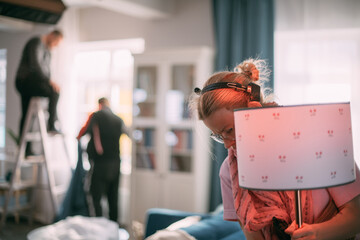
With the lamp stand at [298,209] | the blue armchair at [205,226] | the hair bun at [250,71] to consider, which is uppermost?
the hair bun at [250,71]

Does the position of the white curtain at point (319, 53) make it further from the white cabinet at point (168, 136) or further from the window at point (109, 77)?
the window at point (109, 77)

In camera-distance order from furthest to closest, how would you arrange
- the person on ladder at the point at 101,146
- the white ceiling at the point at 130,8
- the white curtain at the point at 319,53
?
1. the person on ladder at the point at 101,146
2. the white ceiling at the point at 130,8
3. the white curtain at the point at 319,53

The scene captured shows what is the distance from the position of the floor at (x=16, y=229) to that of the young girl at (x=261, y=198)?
3676 mm

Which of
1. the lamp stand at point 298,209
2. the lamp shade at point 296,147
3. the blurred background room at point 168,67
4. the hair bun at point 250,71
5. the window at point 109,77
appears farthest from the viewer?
the window at point 109,77

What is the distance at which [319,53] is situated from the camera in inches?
150

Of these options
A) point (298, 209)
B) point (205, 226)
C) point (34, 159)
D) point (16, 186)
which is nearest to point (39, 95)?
point (34, 159)

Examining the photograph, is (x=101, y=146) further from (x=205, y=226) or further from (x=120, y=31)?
(x=205, y=226)

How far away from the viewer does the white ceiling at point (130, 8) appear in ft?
13.5

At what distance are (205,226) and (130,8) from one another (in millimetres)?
2819

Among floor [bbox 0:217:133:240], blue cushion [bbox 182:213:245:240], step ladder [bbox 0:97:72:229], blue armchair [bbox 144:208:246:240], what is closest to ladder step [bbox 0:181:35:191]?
step ladder [bbox 0:97:72:229]

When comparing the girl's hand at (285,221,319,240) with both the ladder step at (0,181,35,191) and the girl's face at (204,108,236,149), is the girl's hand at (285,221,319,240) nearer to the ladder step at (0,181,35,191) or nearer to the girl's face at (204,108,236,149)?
the girl's face at (204,108,236,149)

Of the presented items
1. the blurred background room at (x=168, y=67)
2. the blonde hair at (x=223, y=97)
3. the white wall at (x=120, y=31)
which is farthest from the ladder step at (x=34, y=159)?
the blonde hair at (x=223, y=97)

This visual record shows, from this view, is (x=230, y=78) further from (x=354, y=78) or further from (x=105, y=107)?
(x=105, y=107)

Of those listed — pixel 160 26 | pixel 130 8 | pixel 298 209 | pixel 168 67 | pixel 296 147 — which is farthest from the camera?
pixel 160 26
